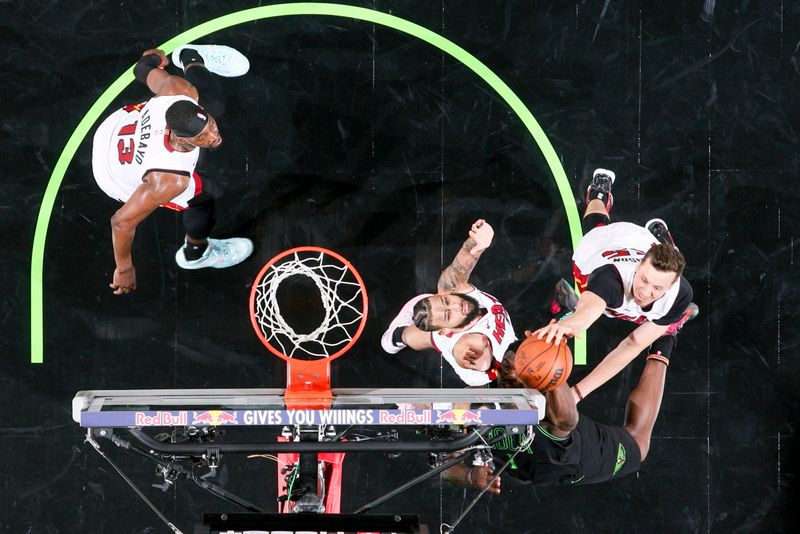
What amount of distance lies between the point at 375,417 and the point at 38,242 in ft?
12.0

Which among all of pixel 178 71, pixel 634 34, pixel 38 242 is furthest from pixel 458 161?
pixel 38 242

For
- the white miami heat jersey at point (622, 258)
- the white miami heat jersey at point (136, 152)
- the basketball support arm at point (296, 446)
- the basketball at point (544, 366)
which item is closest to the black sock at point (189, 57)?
the white miami heat jersey at point (136, 152)

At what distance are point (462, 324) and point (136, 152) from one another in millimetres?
2915

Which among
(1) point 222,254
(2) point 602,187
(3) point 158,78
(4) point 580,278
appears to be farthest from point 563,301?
(3) point 158,78

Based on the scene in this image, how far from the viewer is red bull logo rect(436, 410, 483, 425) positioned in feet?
16.0

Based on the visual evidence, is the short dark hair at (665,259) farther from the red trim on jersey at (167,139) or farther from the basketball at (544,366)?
the red trim on jersey at (167,139)

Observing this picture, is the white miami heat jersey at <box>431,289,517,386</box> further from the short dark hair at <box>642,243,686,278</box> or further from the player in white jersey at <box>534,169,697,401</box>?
the short dark hair at <box>642,243,686,278</box>

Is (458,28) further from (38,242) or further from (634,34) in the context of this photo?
(38,242)

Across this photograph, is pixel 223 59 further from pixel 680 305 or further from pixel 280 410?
pixel 680 305

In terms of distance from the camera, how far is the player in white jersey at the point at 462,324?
6.82m

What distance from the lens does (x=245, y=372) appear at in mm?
6973

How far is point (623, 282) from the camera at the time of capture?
6.60m

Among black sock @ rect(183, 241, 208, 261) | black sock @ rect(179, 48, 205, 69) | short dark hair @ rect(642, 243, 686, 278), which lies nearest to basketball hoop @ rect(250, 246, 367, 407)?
black sock @ rect(183, 241, 208, 261)

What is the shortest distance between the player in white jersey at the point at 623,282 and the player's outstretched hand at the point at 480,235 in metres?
0.74
